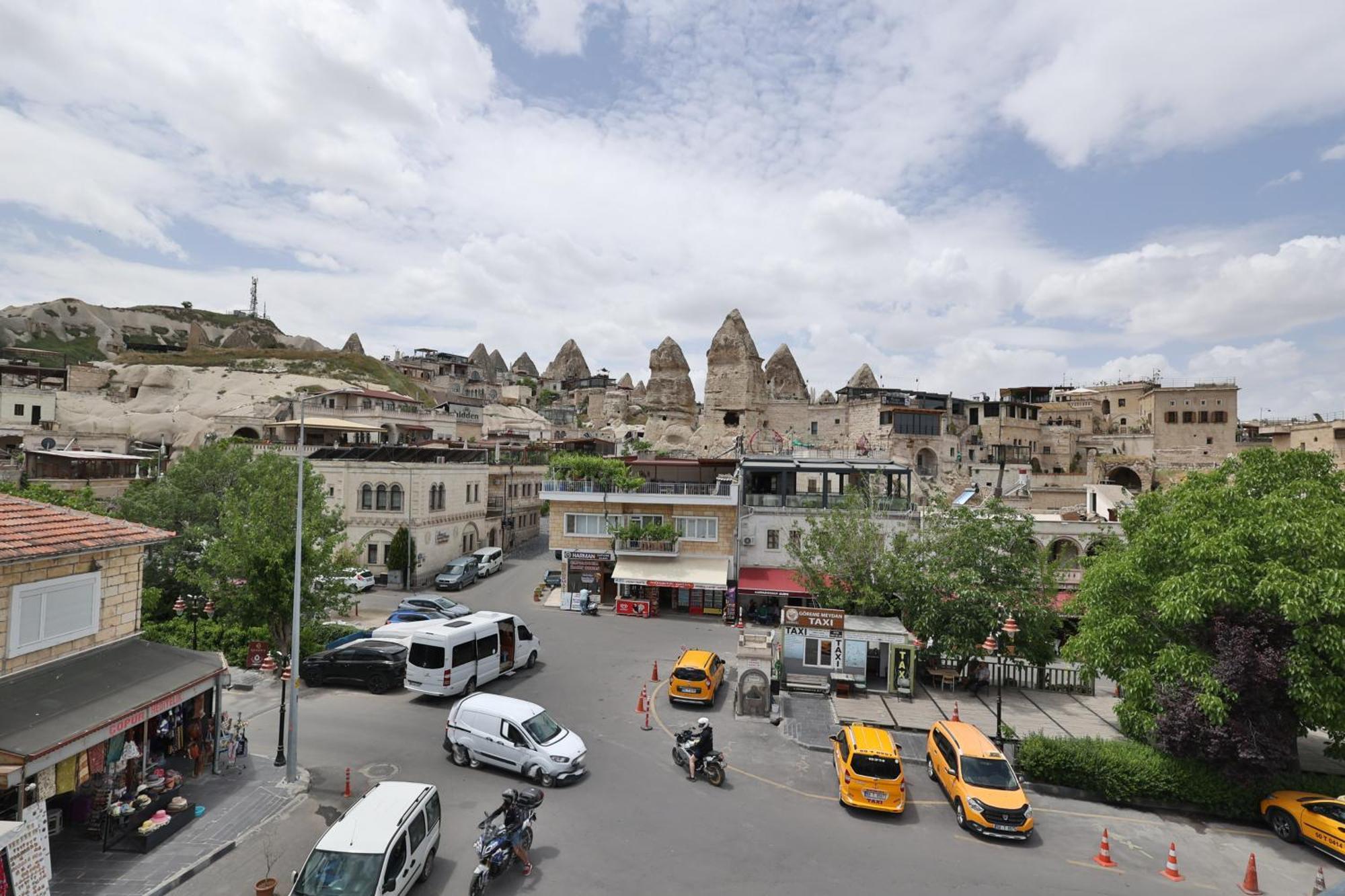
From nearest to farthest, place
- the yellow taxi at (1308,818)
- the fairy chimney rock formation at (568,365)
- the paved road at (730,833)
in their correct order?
the paved road at (730,833) < the yellow taxi at (1308,818) < the fairy chimney rock formation at (568,365)

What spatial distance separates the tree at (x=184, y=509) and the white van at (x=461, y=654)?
10.7 metres

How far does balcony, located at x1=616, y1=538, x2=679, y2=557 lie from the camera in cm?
3064

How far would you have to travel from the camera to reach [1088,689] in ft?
70.0

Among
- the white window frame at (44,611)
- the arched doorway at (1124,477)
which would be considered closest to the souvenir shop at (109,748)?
the white window frame at (44,611)

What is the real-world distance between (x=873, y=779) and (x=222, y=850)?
38.2 feet

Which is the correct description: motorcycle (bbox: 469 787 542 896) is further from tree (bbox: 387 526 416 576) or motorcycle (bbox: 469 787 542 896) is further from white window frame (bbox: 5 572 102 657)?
tree (bbox: 387 526 416 576)

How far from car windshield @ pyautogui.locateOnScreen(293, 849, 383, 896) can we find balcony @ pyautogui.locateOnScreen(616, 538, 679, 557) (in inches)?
867

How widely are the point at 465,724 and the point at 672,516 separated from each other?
17827mm

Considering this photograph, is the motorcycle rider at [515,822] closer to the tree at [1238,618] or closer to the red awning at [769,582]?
the tree at [1238,618]

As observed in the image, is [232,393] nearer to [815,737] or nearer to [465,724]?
[465,724]

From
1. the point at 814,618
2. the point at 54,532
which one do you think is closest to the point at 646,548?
the point at 814,618

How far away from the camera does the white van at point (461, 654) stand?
18.2m

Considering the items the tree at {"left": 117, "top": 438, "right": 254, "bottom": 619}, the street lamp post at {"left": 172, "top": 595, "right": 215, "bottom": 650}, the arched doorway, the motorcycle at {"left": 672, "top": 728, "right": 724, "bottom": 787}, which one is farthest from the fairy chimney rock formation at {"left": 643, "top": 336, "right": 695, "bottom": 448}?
the motorcycle at {"left": 672, "top": 728, "right": 724, "bottom": 787}

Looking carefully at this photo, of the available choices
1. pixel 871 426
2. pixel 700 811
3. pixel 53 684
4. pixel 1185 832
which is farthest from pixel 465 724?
pixel 871 426
